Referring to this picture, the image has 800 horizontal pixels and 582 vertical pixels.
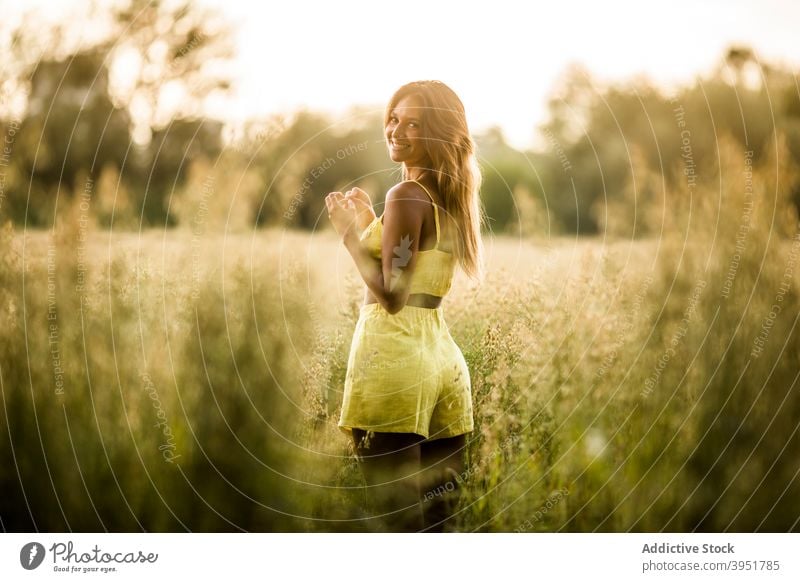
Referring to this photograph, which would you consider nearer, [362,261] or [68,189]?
[362,261]

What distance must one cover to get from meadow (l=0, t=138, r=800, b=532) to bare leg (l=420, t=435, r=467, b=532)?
3.1 inches

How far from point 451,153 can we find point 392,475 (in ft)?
3.98

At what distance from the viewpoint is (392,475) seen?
3029mm

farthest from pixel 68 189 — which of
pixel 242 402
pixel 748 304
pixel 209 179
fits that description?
pixel 748 304

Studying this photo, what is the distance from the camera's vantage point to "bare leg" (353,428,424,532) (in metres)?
2.85

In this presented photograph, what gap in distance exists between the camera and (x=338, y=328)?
3482mm

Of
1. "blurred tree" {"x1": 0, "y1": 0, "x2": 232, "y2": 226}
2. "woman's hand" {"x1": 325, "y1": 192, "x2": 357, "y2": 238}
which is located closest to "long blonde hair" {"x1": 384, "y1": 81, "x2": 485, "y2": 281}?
"woman's hand" {"x1": 325, "y1": 192, "x2": 357, "y2": 238}

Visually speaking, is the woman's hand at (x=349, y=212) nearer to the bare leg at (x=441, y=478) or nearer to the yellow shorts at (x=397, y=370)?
the yellow shorts at (x=397, y=370)

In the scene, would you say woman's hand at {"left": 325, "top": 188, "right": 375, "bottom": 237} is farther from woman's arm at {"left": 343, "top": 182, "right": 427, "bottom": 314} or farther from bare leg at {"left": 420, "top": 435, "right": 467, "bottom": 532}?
bare leg at {"left": 420, "top": 435, "right": 467, "bottom": 532}

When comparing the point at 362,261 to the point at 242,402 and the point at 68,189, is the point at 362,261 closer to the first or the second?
the point at 242,402

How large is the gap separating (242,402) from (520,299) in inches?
50.1

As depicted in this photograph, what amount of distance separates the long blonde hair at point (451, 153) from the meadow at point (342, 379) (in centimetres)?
65
